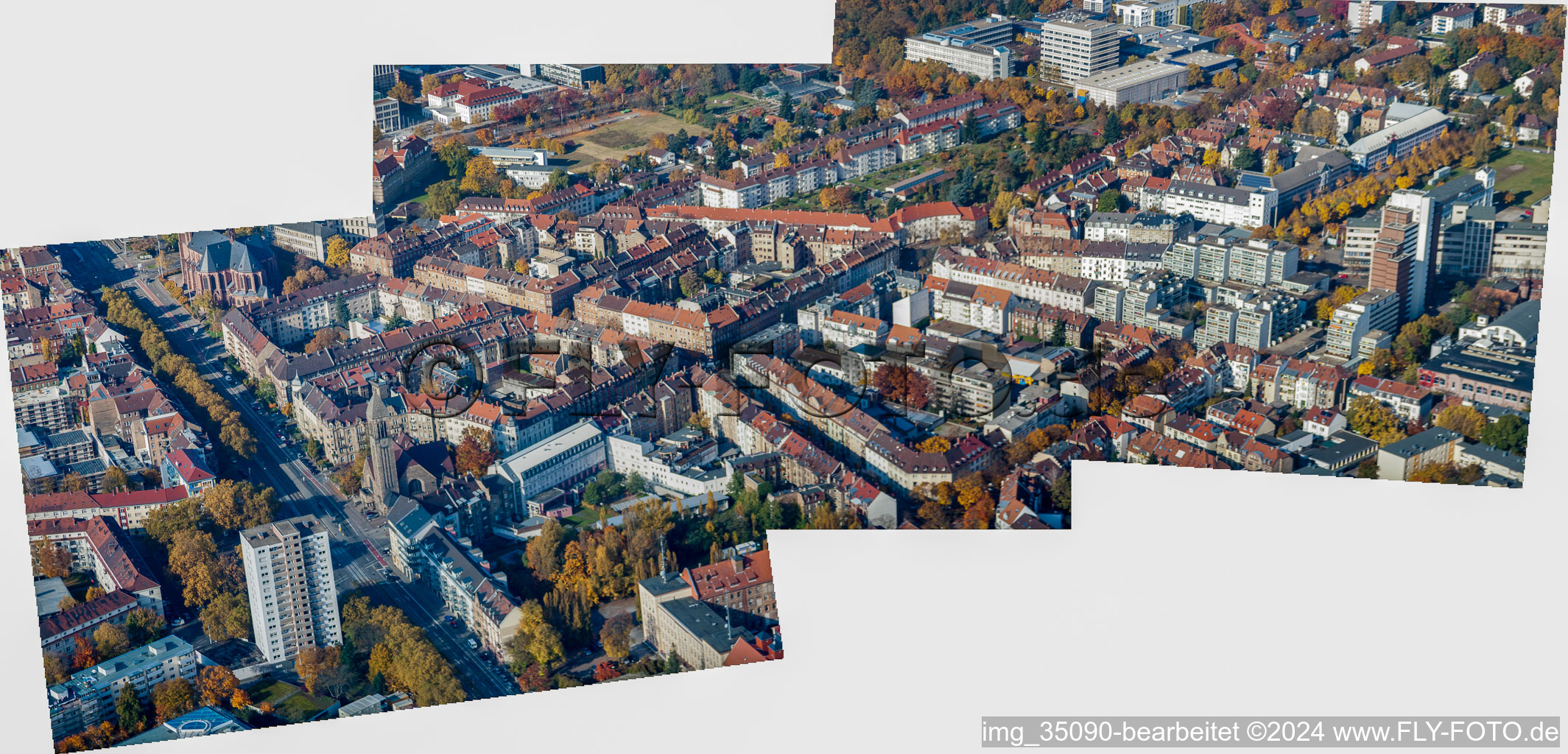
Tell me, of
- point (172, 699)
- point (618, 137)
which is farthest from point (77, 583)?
point (618, 137)

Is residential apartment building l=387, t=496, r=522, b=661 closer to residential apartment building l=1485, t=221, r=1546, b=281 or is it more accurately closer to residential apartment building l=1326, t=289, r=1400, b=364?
residential apartment building l=1326, t=289, r=1400, b=364

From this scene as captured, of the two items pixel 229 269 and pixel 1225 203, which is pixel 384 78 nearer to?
pixel 229 269

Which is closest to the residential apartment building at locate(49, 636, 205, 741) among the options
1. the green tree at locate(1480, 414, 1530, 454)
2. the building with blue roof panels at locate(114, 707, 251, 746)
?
the building with blue roof panels at locate(114, 707, 251, 746)

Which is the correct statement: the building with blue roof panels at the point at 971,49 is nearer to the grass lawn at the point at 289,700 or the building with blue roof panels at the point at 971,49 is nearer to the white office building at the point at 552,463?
the white office building at the point at 552,463

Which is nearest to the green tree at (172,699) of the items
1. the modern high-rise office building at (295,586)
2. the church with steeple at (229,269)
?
the modern high-rise office building at (295,586)

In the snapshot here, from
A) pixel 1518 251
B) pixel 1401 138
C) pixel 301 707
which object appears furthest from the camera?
pixel 1401 138

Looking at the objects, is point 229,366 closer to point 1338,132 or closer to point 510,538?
point 510,538
